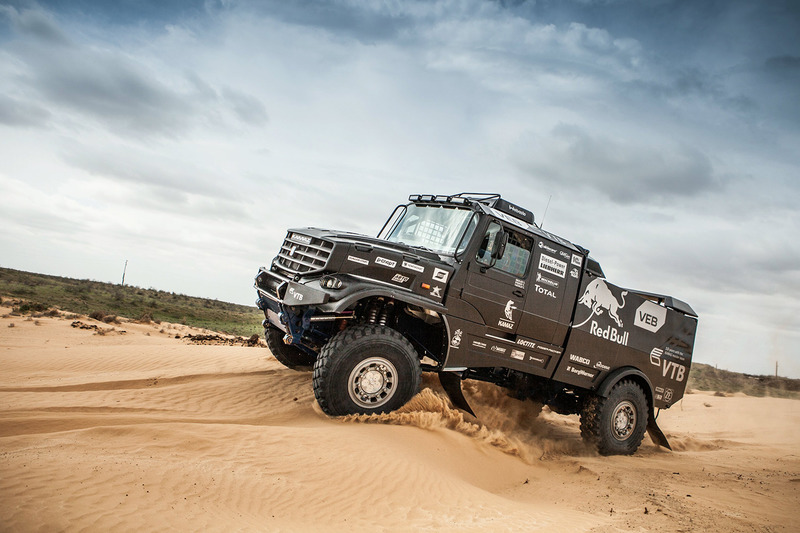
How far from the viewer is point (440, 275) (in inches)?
277

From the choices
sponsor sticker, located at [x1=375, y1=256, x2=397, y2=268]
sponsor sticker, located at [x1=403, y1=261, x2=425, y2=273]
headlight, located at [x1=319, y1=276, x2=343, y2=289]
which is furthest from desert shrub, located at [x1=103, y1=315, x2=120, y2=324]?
sponsor sticker, located at [x1=403, y1=261, x2=425, y2=273]

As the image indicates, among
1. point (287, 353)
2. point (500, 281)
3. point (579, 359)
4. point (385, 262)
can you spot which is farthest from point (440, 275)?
point (287, 353)

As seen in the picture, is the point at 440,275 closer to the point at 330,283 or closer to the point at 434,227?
the point at 434,227

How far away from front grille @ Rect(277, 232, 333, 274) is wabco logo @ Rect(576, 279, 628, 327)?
4143mm

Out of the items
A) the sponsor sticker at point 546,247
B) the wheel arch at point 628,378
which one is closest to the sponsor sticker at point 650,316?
the wheel arch at point 628,378

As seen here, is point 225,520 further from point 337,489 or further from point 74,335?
point 74,335

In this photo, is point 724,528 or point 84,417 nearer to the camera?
point 724,528

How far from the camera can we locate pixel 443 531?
14.4 feet

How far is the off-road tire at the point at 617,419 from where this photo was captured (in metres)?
8.80

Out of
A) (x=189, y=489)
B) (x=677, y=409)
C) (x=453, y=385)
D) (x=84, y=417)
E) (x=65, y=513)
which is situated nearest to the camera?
(x=65, y=513)

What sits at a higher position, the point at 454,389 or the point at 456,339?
the point at 456,339

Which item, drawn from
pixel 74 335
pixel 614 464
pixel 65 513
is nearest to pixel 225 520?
pixel 65 513

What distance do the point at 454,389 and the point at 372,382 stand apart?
162 cm

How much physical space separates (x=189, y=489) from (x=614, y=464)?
21.1 ft
